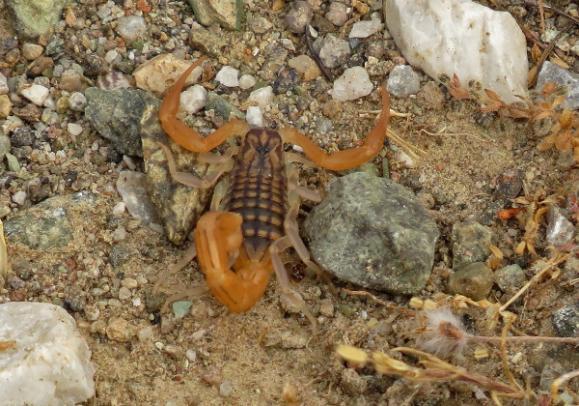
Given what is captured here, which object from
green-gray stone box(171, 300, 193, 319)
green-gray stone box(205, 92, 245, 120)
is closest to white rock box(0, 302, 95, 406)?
green-gray stone box(171, 300, 193, 319)

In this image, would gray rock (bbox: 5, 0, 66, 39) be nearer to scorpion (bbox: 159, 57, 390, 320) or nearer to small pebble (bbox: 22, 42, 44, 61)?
small pebble (bbox: 22, 42, 44, 61)

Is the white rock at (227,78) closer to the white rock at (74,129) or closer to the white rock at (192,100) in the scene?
the white rock at (192,100)

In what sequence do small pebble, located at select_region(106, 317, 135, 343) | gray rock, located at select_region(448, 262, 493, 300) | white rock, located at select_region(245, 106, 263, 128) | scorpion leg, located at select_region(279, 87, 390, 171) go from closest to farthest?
small pebble, located at select_region(106, 317, 135, 343)
gray rock, located at select_region(448, 262, 493, 300)
scorpion leg, located at select_region(279, 87, 390, 171)
white rock, located at select_region(245, 106, 263, 128)

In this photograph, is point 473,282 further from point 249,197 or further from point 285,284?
point 249,197

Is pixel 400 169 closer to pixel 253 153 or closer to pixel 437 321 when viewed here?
pixel 253 153

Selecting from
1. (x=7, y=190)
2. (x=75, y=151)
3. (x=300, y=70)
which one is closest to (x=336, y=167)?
(x=300, y=70)

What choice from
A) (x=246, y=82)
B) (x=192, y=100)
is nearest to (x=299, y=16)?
(x=246, y=82)

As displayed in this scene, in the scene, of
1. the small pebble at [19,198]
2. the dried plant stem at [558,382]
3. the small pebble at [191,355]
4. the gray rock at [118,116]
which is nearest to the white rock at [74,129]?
the gray rock at [118,116]
